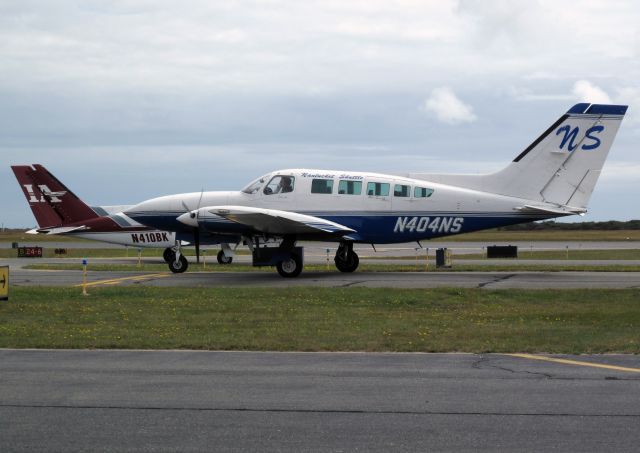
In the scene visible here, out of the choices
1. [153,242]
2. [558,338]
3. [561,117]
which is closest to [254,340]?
[558,338]

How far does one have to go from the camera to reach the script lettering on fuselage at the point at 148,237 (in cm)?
4378

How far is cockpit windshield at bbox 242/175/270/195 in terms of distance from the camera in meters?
31.7

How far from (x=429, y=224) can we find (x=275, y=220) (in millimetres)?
5734

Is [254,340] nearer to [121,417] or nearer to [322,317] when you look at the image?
[322,317]

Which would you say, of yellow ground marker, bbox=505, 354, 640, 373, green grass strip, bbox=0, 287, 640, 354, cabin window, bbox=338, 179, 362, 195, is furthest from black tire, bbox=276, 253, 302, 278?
yellow ground marker, bbox=505, 354, 640, 373

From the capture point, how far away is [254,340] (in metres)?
15.4

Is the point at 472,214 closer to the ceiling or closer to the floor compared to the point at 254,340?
closer to the ceiling

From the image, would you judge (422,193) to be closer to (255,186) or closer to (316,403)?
(255,186)

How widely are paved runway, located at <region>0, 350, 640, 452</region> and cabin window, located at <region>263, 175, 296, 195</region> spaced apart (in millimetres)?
18197

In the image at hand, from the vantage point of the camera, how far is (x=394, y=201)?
31.0m

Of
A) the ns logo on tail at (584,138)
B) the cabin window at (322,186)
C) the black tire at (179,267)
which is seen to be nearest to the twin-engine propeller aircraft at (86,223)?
the black tire at (179,267)

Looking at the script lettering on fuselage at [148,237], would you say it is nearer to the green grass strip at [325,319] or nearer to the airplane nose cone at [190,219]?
the airplane nose cone at [190,219]

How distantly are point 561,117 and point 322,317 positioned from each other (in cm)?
1512

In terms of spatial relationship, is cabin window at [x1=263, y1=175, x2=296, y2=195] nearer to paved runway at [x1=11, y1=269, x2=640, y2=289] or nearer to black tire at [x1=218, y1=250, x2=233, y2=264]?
paved runway at [x1=11, y1=269, x2=640, y2=289]
